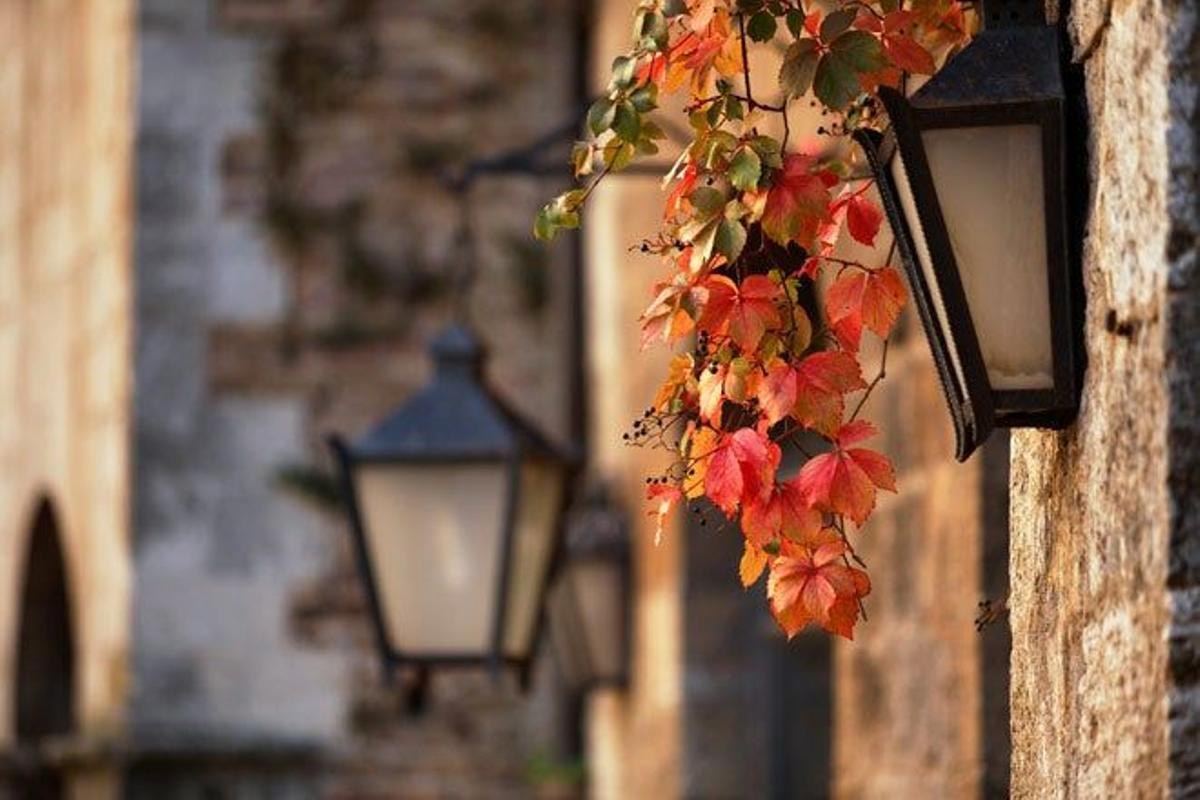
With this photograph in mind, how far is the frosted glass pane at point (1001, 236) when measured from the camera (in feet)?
8.45

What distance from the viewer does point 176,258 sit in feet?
29.9

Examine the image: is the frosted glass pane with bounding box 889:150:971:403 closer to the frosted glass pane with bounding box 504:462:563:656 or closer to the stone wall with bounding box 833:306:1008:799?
the stone wall with bounding box 833:306:1008:799

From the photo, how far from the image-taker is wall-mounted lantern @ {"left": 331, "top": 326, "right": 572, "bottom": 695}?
5.70 m

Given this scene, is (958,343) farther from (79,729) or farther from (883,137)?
(79,729)

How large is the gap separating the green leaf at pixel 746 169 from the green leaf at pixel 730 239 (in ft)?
0.10

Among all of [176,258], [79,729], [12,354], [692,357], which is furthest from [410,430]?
[12,354]

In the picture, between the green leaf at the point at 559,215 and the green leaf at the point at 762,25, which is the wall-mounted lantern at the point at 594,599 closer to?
the green leaf at the point at 559,215

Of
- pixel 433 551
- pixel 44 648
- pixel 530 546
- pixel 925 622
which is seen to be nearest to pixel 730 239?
pixel 925 622

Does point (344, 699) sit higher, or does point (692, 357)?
point (692, 357)

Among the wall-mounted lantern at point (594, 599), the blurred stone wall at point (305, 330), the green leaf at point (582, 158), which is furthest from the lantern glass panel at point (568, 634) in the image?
the green leaf at point (582, 158)

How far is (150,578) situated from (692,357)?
6287 mm

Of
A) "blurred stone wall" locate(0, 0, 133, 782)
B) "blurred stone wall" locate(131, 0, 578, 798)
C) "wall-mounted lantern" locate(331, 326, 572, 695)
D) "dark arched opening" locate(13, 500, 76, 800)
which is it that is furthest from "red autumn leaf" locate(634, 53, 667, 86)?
"dark arched opening" locate(13, 500, 76, 800)

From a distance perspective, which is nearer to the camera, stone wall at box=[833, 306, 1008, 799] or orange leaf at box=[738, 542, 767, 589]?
orange leaf at box=[738, 542, 767, 589]

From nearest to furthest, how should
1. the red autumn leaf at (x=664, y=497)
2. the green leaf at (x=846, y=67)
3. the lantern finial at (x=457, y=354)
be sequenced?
1. the green leaf at (x=846, y=67)
2. the red autumn leaf at (x=664, y=497)
3. the lantern finial at (x=457, y=354)
